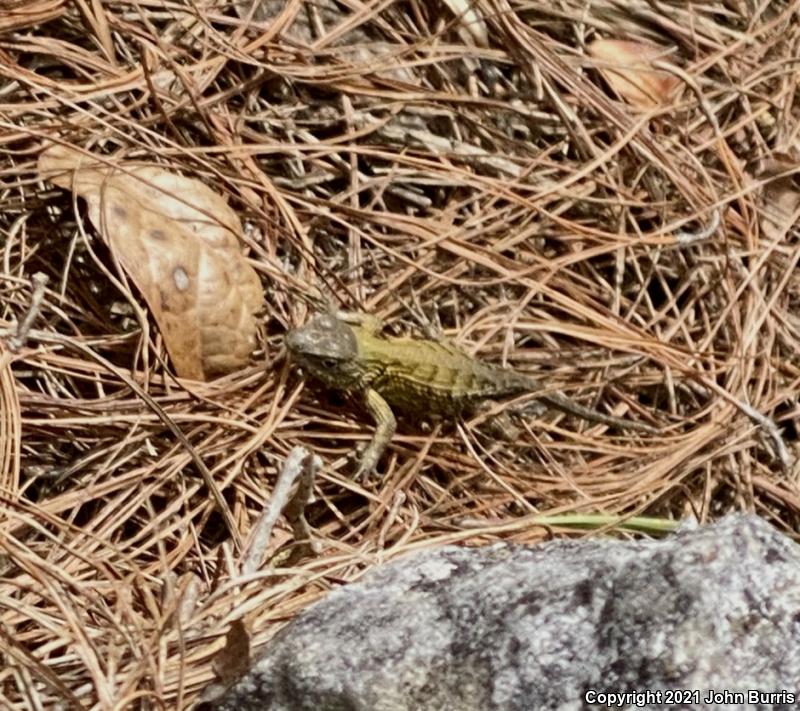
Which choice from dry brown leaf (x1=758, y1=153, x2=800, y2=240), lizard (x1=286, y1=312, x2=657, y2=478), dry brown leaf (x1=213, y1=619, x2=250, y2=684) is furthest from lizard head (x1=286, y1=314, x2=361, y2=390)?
dry brown leaf (x1=758, y1=153, x2=800, y2=240)

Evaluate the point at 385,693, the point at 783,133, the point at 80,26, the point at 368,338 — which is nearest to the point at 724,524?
the point at 385,693

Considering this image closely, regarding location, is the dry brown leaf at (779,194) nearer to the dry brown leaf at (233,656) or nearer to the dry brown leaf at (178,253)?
the dry brown leaf at (178,253)

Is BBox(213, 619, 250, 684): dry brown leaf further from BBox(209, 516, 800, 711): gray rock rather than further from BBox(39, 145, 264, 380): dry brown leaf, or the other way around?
BBox(39, 145, 264, 380): dry brown leaf

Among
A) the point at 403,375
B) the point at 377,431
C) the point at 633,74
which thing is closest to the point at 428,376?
the point at 403,375

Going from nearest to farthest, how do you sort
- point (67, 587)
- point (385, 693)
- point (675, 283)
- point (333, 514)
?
point (385, 693), point (67, 587), point (333, 514), point (675, 283)

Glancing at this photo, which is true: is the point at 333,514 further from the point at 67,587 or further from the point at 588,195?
the point at 588,195
